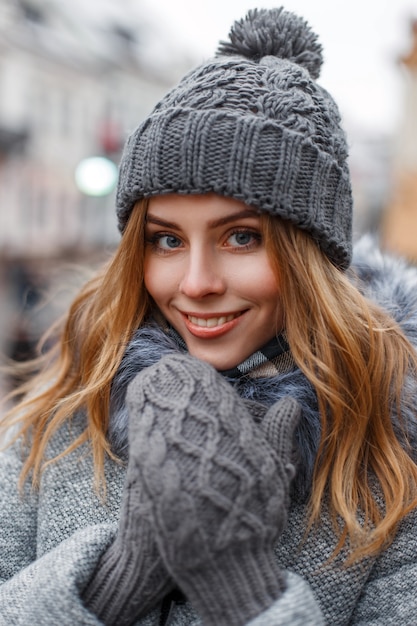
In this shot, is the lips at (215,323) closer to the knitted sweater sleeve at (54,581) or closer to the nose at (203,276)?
the nose at (203,276)

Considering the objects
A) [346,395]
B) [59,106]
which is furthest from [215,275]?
[59,106]

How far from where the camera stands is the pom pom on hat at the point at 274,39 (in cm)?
186

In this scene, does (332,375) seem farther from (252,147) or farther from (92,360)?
(92,360)

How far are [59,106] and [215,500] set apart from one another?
21.5m

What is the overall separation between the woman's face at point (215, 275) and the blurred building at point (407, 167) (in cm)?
1154

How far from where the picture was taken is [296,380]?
1738 millimetres

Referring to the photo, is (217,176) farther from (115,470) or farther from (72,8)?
(72,8)

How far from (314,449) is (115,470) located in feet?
1.68

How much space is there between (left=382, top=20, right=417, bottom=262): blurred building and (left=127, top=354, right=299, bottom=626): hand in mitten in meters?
11.9

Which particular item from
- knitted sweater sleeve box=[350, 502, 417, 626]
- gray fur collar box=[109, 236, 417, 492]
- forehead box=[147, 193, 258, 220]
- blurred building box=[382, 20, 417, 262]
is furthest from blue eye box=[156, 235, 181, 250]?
blurred building box=[382, 20, 417, 262]

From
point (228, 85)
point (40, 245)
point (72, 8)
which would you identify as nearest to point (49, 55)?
point (72, 8)

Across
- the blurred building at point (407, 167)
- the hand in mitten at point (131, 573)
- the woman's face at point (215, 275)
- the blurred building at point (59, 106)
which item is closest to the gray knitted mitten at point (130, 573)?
the hand in mitten at point (131, 573)

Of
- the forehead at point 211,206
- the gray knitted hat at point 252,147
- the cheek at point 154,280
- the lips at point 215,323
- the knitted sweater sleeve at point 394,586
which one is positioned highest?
the gray knitted hat at point 252,147

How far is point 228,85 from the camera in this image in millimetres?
1674
